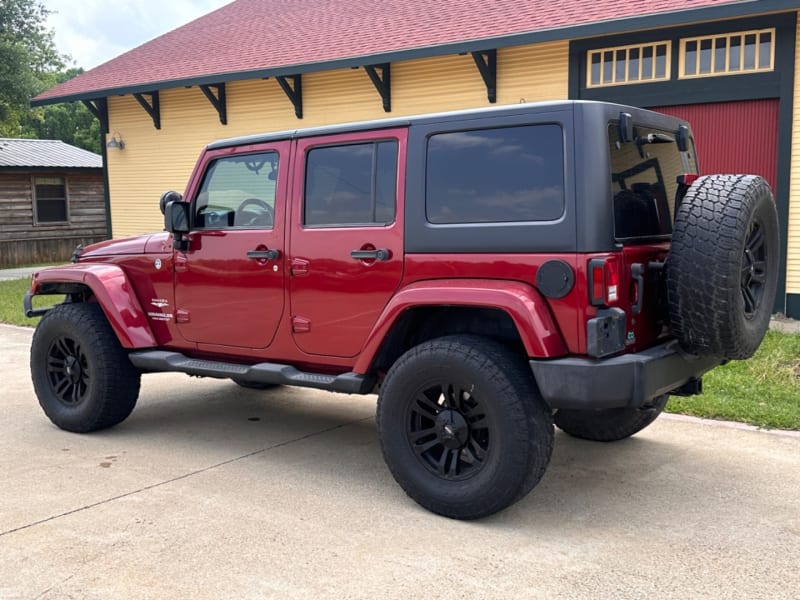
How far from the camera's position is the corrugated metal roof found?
71.5 ft

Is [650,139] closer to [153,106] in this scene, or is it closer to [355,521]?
[355,521]

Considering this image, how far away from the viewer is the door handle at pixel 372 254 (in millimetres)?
4344

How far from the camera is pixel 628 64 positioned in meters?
10.5

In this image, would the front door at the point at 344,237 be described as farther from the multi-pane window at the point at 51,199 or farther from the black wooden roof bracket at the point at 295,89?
the multi-pane window at the point at 51,199

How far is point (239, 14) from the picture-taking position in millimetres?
18719

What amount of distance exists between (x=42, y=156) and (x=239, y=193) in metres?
20.7

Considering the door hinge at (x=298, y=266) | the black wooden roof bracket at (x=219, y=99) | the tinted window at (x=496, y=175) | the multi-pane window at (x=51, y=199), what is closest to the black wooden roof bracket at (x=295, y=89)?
the black wooden roof bracket at (x=219, y=99)

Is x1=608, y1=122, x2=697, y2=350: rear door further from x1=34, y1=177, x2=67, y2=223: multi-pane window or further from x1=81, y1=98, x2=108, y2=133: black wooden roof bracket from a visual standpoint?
x1=34, y1=177, x2=67, y2=223: multi-pane window

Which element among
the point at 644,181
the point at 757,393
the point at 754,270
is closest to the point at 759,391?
the point at 757,393

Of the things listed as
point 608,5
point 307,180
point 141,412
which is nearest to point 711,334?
point 307,180

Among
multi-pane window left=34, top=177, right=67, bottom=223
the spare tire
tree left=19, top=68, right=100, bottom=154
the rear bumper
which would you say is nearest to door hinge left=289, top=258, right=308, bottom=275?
the rear bumper

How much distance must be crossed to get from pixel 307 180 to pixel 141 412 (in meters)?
2.67

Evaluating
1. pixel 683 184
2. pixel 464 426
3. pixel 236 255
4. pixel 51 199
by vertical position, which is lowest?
pixel 464 426

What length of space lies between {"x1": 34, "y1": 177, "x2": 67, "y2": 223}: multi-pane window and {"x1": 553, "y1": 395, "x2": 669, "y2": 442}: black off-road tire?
67.1 feet
